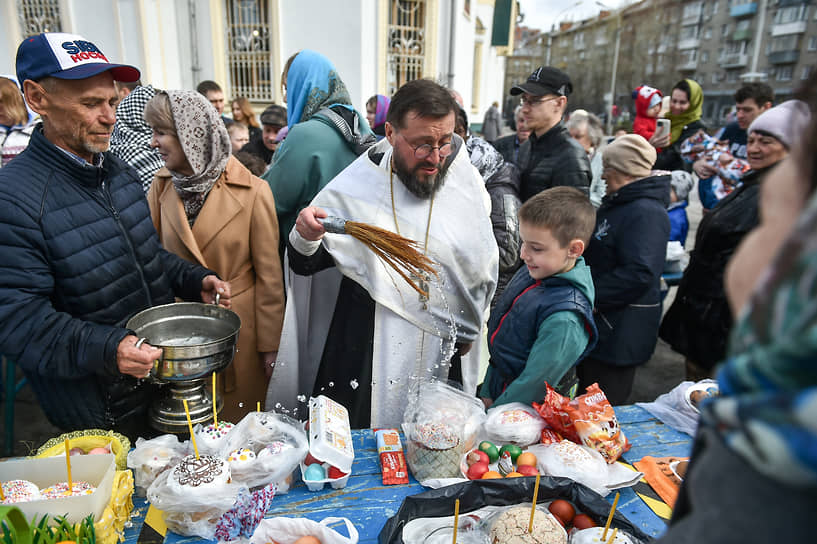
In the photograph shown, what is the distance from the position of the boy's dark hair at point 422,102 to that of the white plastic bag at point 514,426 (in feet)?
4.38

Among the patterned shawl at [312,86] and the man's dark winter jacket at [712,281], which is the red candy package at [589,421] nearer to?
the man's dark winter jacket at [712,281]

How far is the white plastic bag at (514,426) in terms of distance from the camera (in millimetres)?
1822

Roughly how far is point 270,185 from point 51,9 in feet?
43.7

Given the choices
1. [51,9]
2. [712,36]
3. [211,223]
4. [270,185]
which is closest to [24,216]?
[211,223]

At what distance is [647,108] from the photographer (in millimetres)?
5164

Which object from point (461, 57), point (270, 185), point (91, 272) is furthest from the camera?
point (461, 57)

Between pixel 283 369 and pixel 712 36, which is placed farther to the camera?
pixel 712 36

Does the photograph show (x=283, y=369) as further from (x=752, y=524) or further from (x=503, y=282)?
(x=752, y=524)

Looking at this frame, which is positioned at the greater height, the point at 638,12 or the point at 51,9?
the point at 638,12

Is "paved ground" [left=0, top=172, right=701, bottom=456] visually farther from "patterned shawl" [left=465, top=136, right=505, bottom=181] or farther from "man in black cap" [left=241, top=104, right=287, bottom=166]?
"man in black cap" [left=241, top=104, right=287, bottom=166]

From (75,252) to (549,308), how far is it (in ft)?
6.20

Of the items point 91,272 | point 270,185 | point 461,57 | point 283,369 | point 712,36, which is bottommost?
point 283,369

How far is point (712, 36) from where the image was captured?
33.6 m

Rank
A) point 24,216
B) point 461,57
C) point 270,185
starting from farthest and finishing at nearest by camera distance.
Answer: point 461,57, point 270,185, point 24,216
